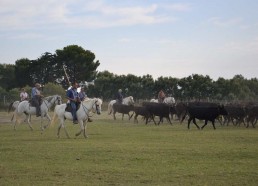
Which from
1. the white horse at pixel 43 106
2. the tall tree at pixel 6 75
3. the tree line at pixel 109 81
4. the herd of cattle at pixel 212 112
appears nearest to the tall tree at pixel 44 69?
the tree line at pixel 109 81

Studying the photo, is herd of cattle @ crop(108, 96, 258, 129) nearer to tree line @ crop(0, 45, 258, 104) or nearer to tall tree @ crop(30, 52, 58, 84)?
tree line @ crop(0, 45, 258, 104)

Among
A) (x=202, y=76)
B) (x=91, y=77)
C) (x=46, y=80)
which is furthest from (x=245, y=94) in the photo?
(x=46, y=80)

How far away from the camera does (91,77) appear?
3349 inches

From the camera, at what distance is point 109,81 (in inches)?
3169

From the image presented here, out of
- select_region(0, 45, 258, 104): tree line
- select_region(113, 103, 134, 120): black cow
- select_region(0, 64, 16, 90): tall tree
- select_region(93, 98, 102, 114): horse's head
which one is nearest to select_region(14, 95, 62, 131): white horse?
select_region(93, 98, 102, 114): horse's head

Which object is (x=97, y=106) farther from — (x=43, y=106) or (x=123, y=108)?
(x=123, y=108)

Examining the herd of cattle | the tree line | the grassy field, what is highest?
the tree line

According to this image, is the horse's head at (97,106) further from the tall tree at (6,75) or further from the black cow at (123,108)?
the tall tree at (6,75)

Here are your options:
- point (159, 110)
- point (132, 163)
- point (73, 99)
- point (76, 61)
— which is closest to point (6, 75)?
point (76, 61)

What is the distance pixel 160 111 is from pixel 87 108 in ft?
42.3

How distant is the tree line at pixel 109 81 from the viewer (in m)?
70.8

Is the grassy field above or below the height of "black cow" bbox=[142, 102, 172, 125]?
below

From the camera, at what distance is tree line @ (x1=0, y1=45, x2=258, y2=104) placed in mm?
70750

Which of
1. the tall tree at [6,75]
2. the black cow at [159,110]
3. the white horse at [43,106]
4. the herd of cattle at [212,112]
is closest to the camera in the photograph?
the white horse at [43,106]
